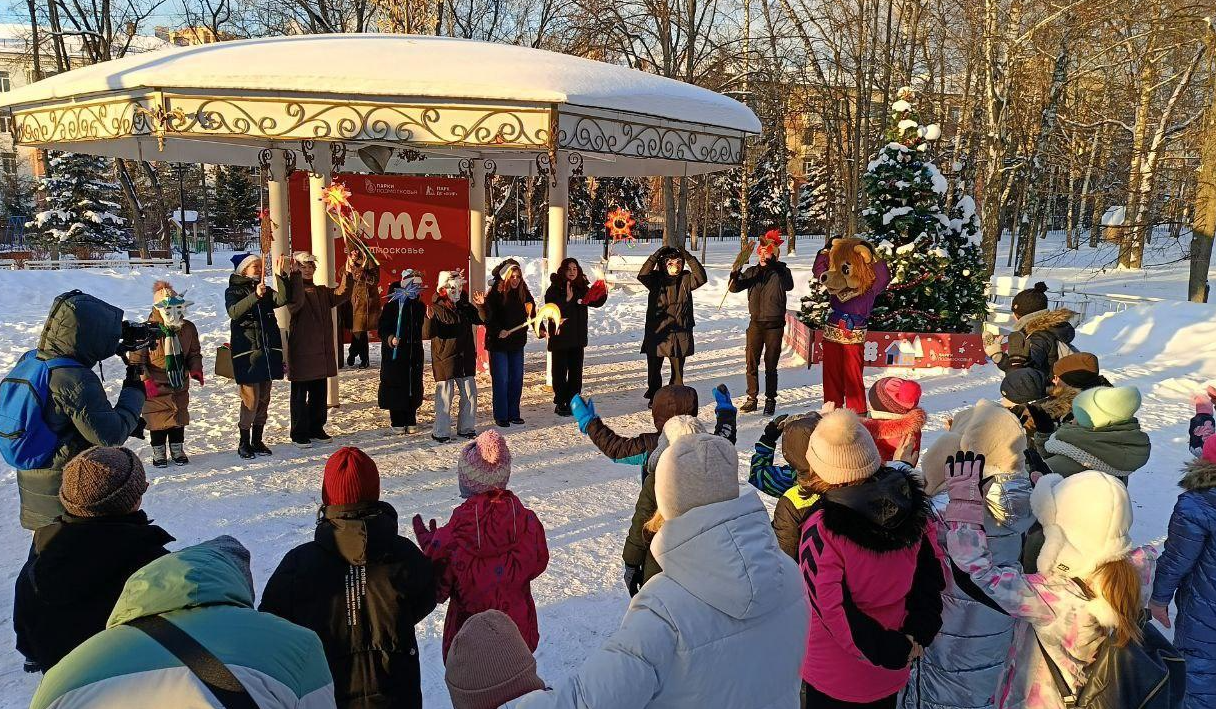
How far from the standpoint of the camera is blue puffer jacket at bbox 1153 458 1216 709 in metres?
3.24

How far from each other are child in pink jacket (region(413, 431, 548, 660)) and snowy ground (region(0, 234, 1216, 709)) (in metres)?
0.93

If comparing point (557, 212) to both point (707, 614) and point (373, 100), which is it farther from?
point (707, 614)

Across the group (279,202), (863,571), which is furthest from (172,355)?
(863,571)

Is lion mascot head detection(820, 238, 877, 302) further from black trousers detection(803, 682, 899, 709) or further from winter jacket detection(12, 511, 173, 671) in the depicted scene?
winter jacket detection(12, 511, 173, 671)

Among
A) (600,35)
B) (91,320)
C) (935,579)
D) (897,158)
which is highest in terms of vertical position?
(600,35)

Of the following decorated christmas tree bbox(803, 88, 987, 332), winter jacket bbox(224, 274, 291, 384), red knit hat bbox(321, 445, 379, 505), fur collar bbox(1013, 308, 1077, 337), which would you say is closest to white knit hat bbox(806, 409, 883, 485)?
red knit hat bbox(321, 445, 379, 505)

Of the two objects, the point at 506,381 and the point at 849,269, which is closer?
the point at 849,269

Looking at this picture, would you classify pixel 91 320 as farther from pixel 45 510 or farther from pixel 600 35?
pixel 600 35

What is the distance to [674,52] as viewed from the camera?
74.4ft

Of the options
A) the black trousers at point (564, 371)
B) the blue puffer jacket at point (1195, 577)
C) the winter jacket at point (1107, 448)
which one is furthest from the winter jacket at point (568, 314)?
the blue puffer jacket at point (1195, 577)

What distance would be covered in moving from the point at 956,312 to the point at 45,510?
11.6 m

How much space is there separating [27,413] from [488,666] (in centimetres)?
335

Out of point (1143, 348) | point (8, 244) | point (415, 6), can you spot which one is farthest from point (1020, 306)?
point (8, 244)

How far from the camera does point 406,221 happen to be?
33.3 ft
